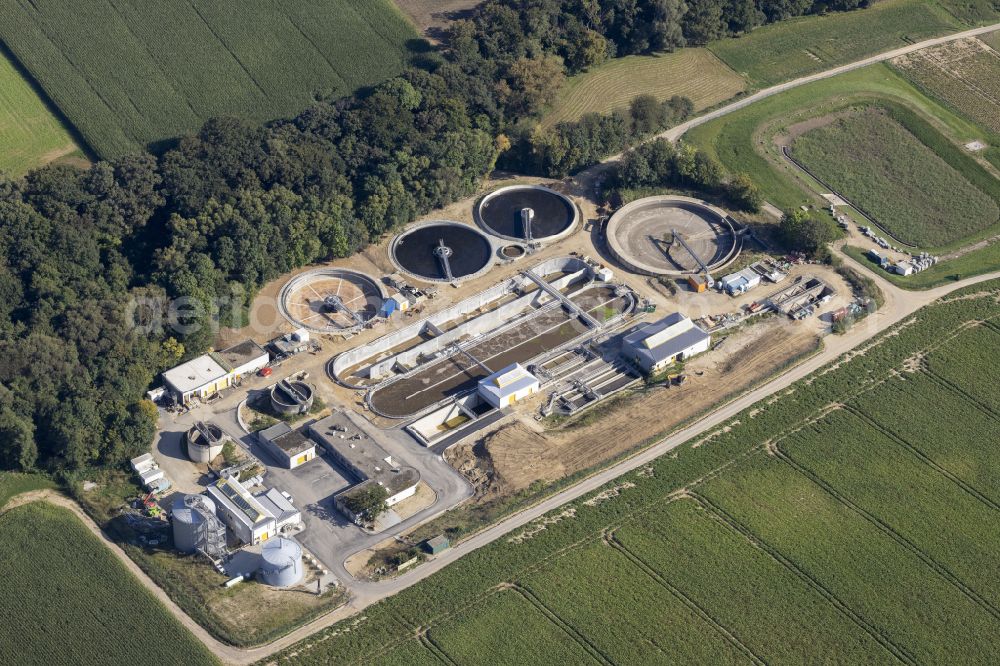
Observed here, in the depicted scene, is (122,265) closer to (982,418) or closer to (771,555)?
(771,555)

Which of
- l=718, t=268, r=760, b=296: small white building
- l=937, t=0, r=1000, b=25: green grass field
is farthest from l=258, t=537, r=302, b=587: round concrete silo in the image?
l=937, t=0, r=1000, b=25: green grass field

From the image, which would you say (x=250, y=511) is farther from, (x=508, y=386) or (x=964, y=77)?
(x=964, y=77)

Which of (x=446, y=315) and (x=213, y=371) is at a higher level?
(x=213, y=371)

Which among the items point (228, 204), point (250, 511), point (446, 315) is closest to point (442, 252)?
point (446, 315)

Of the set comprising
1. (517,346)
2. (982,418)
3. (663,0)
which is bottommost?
(982,418)

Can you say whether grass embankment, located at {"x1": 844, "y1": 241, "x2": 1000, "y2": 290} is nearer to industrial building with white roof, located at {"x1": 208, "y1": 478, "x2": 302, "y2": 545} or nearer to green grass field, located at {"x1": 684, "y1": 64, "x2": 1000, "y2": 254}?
green grass field, located at {"x1": 684, "y1": 64, "x2": 1000, "y2": 254}

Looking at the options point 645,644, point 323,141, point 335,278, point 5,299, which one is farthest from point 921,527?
point 5,299

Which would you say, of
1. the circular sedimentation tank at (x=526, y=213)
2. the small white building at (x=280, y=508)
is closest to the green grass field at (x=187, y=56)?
the circular sedimentation tank at (x=526, y=213)
